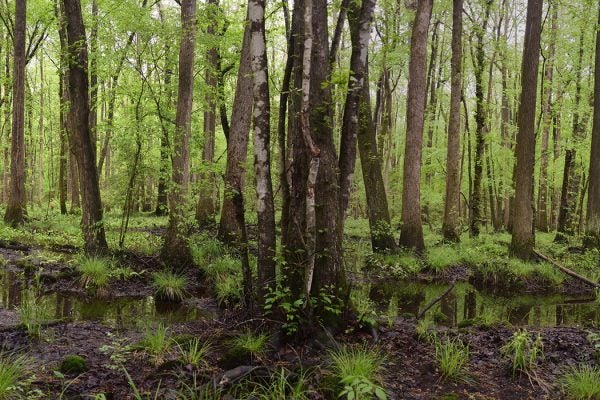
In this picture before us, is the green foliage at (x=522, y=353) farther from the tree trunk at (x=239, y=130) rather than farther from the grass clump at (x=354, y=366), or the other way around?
the tree trunk at (x=239, y=130)

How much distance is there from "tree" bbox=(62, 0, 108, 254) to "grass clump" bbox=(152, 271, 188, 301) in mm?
2133

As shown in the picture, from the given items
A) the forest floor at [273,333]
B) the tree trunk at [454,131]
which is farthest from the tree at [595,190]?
the tree trunk at [454,131]

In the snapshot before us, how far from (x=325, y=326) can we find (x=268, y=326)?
0.73 m

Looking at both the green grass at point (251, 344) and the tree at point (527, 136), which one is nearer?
the green grass at point (251, 344)

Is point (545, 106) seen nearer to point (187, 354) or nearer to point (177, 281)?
point (177, 281)

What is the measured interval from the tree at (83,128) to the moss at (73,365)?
5421 millimetres

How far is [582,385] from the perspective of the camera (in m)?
4.29

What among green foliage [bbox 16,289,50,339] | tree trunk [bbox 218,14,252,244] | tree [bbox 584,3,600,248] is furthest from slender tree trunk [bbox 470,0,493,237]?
green foliage [bbox 16,289,50,339]

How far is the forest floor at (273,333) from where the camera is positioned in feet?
14.4

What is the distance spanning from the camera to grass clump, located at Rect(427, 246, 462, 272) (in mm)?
11453

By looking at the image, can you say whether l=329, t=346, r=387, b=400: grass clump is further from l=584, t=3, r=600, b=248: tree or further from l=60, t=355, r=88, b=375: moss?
l=584, t=3, r=600, b=248: tree

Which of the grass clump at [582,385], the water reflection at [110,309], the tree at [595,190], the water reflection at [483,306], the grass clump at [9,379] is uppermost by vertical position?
the tree at [595,190]

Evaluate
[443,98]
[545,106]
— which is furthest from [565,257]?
[443,98]

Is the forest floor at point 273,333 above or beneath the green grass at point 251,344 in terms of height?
beneath
